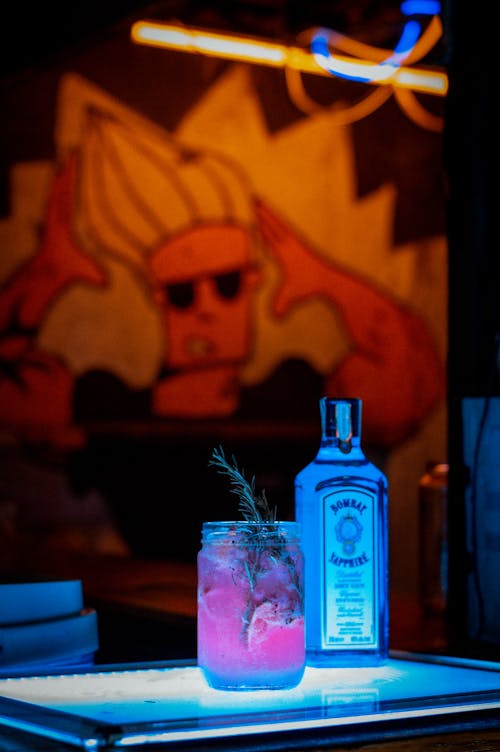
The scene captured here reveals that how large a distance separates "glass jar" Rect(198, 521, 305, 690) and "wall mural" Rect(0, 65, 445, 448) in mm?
4815

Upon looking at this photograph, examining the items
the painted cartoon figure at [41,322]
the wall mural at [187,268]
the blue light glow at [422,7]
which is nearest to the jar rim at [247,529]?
the blue light glow at [422,7]

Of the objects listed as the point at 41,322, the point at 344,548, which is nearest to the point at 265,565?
the point at 344,548

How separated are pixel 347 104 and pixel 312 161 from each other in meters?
0.35

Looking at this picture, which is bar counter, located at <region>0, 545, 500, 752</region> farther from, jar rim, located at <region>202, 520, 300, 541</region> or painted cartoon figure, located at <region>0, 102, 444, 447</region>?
painted cartoon figure, located at <region>0, 102, 444, 447</region>

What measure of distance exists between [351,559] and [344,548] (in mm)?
13

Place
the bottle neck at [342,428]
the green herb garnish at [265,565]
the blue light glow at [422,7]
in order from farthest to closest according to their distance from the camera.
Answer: the blue light glow at [422,7] → the bottle neck at [342,428] → the green herb garnish at [265,565]

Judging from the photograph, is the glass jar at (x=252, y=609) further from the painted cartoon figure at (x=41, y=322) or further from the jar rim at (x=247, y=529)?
the painted cartoon figure at (x=41, y=322)

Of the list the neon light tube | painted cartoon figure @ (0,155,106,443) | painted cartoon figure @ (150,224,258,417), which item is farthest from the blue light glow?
painted cartoon figure @ (0,155,106,443)

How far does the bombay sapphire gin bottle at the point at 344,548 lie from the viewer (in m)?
1.17

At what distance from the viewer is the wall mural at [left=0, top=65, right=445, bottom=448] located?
5973mm

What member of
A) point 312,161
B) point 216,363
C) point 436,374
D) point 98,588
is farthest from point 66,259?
point 98,588

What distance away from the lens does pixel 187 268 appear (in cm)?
630

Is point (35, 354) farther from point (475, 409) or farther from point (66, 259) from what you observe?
point (475, 409)

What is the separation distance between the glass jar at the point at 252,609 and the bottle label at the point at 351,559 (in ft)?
0.52
